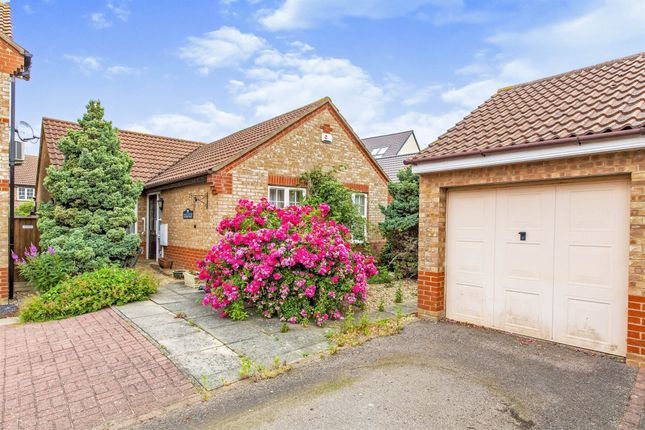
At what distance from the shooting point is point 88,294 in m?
7.12

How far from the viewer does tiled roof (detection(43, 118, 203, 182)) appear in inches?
498

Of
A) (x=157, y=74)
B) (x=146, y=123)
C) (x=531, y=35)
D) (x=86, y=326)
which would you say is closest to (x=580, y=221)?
(x=531, y=35)

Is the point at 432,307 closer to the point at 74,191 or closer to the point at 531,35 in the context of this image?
the point at 531,35

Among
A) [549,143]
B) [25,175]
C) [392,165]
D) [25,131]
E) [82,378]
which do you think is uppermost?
[25,175]

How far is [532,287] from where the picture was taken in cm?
537

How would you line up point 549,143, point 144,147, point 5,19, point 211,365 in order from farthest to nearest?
point 144,147, point 5,19, point 549,143, point 211,365

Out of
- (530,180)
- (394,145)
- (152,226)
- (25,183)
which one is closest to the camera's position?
Answer: (530,180)

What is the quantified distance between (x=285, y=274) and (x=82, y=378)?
301 centimetres

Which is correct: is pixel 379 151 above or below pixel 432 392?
above

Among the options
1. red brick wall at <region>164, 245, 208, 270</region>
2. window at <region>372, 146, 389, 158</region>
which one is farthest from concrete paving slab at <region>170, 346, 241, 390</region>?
window at <region>372, 146, 389, 158</region>

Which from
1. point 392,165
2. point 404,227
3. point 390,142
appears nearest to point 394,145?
point 390,142

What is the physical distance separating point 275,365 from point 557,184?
4.46 meters

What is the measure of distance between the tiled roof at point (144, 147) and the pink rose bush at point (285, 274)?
27.4 feet

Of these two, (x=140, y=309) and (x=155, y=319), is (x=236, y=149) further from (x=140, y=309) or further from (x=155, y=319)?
(x=155, y=319)
